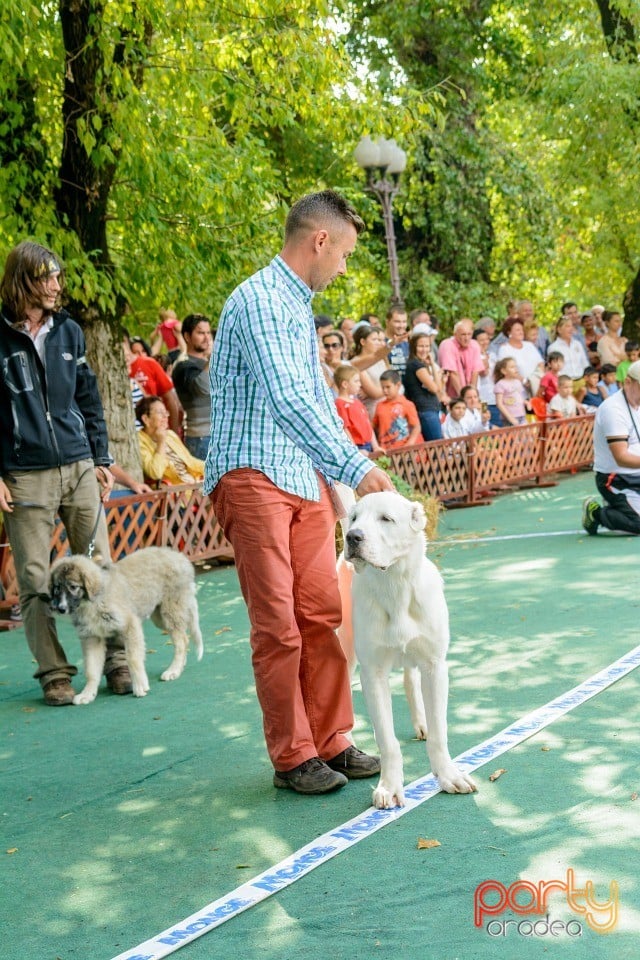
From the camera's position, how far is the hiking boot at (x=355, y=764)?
5.30 metres

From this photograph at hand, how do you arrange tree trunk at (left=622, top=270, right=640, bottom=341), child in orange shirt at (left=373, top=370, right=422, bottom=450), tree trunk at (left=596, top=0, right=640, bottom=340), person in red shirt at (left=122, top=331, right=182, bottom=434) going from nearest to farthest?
person in red shirt at (left=122, top=331, right=182, bottom=434) → child in orange shirt at (left=373, top=370, right=422, bottom=450) → tree trunk at (left=596, top=0, right=640, bottom=340) → tree trunk at (left=622, top=270, right=640, bottom=341)

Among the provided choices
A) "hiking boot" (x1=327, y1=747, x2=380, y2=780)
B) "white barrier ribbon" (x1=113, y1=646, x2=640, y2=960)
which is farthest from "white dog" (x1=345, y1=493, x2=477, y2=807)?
"hiking boot" (x1=327, y1=747, x2=380, y2=780)

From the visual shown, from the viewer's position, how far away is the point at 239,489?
4.98 meters

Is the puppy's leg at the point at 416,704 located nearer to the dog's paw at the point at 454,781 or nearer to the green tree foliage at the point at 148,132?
the dog's paw at the point at 454,781

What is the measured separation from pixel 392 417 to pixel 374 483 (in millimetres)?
9911

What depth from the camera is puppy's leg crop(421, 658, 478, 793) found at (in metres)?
4.93

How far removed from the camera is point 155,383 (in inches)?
532

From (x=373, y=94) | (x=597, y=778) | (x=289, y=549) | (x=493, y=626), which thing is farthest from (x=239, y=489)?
(x=373, y=94)

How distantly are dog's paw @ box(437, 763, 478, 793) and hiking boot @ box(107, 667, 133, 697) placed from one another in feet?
9.56

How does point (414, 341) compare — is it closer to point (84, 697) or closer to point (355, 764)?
point (84, 697)

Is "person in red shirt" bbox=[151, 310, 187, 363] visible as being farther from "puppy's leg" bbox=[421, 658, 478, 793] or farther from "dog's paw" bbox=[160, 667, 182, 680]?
"puppy's leg" bbox=[421, 658, 478, 793]

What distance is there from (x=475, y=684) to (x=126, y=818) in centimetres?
234

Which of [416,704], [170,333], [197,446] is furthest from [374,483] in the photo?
[170,333]

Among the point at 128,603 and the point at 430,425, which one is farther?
the point at 430,425
